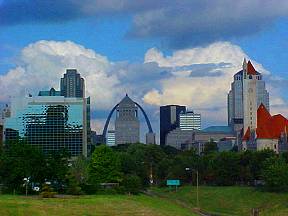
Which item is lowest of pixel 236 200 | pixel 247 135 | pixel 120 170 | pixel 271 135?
pixel 236 200

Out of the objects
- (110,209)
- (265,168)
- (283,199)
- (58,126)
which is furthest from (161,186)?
(110,209)

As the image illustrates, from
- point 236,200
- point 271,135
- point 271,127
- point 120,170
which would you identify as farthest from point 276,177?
point 271,127

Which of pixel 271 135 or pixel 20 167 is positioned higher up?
pixel 271 135

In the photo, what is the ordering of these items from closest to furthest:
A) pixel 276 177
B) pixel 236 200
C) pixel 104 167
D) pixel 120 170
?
pixel 236 200, pixel 276 177, pixel 104 167, pixel 120 170

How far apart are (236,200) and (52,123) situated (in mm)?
96468

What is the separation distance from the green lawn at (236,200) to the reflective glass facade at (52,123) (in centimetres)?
7240

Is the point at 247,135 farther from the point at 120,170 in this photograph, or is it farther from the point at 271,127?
the point at 120,170

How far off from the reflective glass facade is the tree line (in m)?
31.9

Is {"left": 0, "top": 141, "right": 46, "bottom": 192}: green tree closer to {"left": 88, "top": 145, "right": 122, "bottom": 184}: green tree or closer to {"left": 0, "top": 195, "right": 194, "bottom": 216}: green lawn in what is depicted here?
{"left": 0, "top": 195, "right": 194, "bottom": 216}: green lawn

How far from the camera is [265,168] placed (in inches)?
3917

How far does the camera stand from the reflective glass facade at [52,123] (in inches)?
6865

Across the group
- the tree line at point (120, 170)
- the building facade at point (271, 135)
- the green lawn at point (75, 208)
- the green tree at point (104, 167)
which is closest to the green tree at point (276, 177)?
the tree line at point (120, 170)

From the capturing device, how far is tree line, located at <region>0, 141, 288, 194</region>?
75000 mm

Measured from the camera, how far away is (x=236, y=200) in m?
87.8
